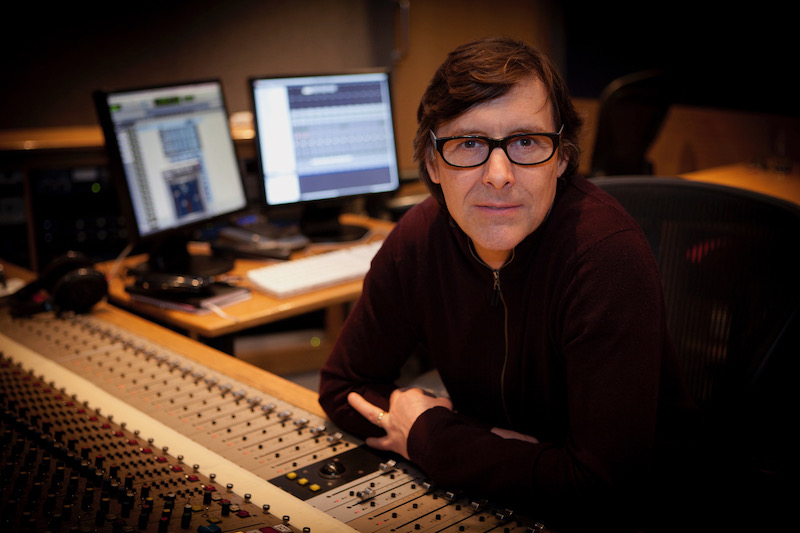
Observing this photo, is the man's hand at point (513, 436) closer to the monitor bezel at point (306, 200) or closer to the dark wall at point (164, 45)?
the monitor bezel at point (306, 200)

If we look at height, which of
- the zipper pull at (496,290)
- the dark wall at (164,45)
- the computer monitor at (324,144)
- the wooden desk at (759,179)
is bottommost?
the wooden desk at (759,179)

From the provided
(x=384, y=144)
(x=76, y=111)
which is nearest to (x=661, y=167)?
(x=384, y=144)

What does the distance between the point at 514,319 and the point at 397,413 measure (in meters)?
0.27

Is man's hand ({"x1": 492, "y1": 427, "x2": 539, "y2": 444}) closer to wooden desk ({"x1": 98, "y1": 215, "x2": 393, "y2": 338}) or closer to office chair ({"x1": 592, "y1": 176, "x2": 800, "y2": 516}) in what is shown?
office chair ({"x1": 592, "y1": 176, "x2": 800, "y2": 516})

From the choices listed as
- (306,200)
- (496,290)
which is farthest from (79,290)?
(496,290)

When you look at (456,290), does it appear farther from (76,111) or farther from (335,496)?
(76,111)

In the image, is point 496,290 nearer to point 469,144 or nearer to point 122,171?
point 469,144

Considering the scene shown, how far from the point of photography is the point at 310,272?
2.38 metres

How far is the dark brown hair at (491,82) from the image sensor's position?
50.2 inches

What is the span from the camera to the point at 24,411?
1.43 m

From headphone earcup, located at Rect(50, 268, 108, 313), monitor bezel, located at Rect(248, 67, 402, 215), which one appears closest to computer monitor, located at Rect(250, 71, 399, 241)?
monitor bezel, located at Rect(248, 67, 402, 215)

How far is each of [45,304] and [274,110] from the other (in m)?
1.01

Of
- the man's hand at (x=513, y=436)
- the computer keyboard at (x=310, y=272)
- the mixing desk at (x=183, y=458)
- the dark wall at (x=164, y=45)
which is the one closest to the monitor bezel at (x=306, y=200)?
the computer keyboard at (x=310, y=272)

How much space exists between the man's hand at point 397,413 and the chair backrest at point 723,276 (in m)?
0.56
